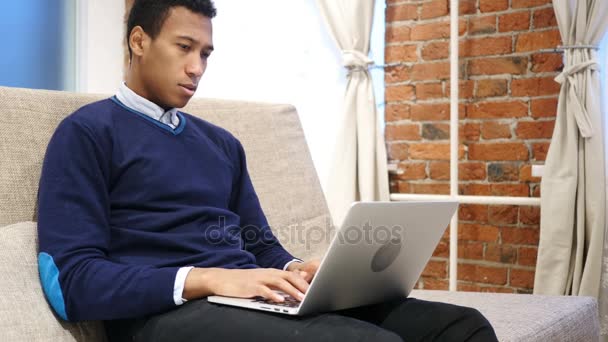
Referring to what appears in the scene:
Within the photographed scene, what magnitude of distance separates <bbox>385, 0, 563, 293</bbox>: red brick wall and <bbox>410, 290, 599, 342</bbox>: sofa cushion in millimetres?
918

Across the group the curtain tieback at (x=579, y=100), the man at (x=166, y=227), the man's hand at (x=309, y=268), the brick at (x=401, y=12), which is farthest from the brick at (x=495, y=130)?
the man's hand at (x=309, y=268)

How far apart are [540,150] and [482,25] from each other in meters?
0.52

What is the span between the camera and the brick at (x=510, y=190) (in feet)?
8.73

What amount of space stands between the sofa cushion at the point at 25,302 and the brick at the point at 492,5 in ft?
6.53

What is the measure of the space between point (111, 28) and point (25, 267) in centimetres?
239

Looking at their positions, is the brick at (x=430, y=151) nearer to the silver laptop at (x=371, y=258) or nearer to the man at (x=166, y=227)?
the man at (x=166, y=227)

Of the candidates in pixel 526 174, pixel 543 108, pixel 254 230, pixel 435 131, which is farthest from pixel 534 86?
pixel 254 230

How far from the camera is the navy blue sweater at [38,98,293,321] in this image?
44.1 inches

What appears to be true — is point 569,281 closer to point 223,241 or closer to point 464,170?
point 464,170

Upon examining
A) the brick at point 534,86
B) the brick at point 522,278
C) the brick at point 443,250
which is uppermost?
the brick at point 534,86

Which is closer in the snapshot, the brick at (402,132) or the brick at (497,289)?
the brick at (497,289)

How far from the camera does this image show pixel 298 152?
1.98 metres

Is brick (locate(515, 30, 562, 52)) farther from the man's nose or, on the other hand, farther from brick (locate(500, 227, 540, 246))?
the man's nose

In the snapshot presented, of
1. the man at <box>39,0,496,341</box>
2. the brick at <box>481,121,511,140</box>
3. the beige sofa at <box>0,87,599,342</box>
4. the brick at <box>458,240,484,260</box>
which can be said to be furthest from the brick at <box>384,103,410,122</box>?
the man at <box>39,0,496,341</box>
